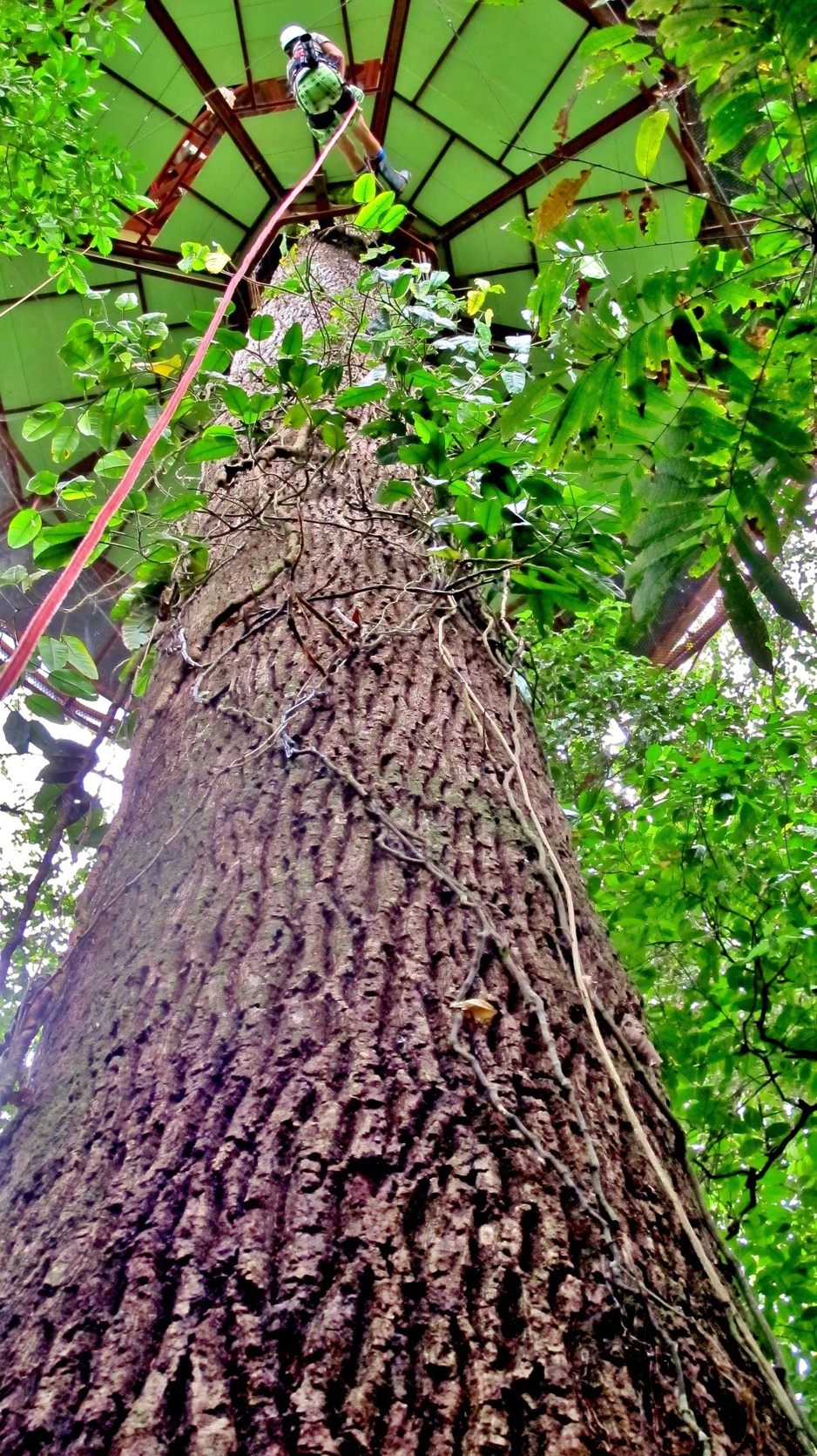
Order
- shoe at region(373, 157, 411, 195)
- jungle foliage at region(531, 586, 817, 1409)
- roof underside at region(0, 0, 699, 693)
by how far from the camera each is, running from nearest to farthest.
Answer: jungle foliage at region(531, 586, 817, 1409) → shoe at region(373, 157, 411, 195) → roof underside at region(0, 0, 699, 693)

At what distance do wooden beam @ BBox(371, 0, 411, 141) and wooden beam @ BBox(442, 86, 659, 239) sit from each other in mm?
671

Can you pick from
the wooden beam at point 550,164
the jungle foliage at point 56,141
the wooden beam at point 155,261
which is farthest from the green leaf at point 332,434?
the wooden beam at point 155,261

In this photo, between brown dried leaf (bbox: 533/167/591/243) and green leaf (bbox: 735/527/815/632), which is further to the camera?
brown dried leaf (bbox: 533/167/591/243)

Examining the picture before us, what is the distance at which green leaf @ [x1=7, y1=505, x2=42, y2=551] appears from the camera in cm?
212

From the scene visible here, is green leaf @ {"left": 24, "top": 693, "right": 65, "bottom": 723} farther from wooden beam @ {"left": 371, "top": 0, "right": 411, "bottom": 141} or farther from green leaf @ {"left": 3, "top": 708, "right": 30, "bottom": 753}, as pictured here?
wooden beam @ {"left": 371, "top": 0, "right": 411, "bottom": 141}

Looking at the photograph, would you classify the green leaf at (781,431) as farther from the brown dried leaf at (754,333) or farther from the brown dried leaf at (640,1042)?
A: the brown dried leaf at (640,1042)

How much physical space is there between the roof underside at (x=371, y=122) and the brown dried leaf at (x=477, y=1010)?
450 centimetres

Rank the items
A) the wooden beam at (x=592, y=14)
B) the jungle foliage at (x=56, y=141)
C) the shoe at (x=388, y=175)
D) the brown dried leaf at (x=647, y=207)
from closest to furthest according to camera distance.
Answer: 1. the brown dried leaf at (x=647, y=207)
2. the jungle foliage at (x=56, y=141)
3. the shoe at (x=388, y=175)
4. the wooden beam at (x=592, y=14)

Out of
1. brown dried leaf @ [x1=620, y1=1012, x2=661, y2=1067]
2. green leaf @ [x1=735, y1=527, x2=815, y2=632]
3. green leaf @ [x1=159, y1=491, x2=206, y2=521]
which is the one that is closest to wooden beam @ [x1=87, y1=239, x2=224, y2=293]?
green leaf @ [x1=159, y1=491, x2=206, y2=521]

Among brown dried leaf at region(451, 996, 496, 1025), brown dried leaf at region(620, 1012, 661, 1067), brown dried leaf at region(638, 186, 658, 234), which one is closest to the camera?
brown dried leaf at region(451, 996, 496, 1025)

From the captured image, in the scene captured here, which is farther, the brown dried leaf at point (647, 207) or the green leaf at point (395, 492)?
the green leaf at point (395, 492)

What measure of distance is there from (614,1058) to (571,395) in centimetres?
121

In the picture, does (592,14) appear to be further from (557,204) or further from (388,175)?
(557,204)

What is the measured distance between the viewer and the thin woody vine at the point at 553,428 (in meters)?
1.58
